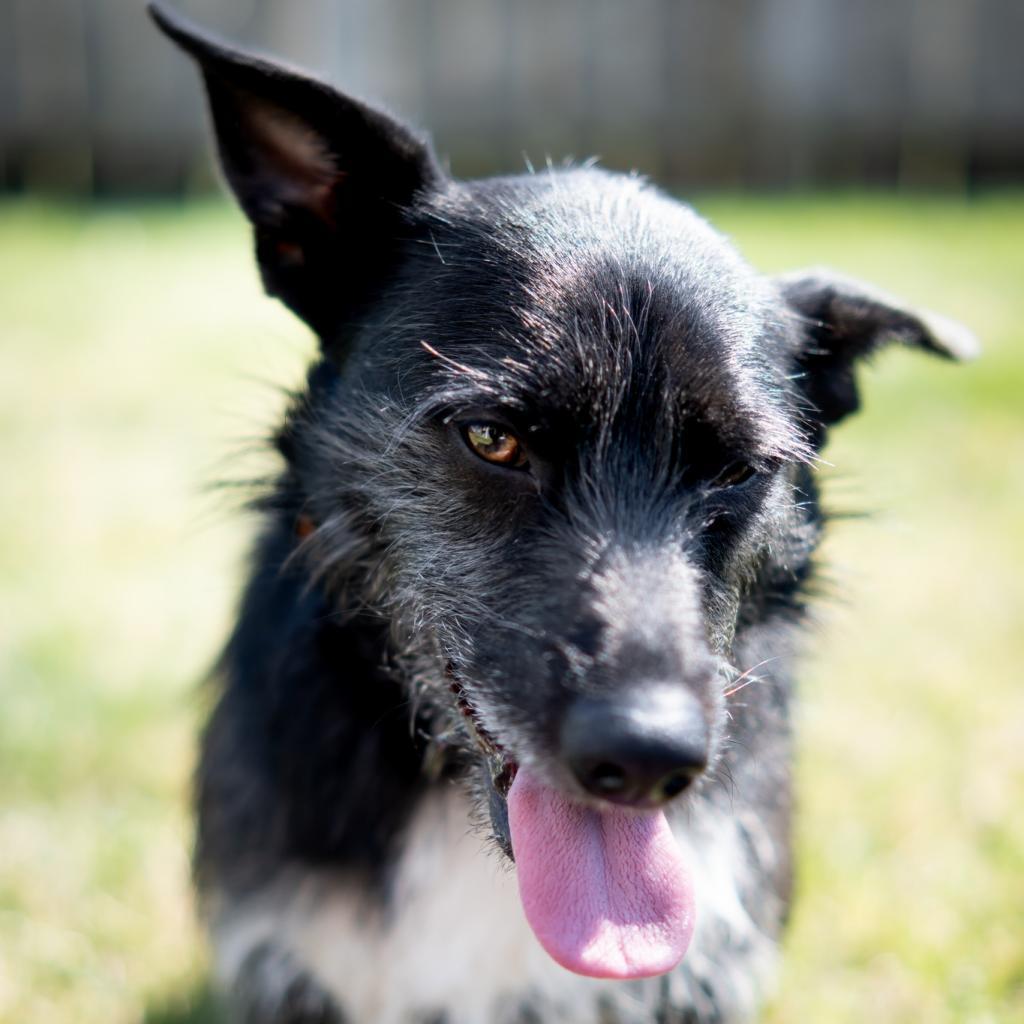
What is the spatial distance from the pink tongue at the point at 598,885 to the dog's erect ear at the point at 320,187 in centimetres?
116

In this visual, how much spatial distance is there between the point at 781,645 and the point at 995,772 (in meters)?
1.86

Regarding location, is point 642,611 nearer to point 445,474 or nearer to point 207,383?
point 445,474

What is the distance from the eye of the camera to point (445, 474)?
2.34m

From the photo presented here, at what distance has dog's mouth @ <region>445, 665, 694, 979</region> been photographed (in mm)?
2098

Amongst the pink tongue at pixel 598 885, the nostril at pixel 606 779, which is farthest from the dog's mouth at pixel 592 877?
the nostril at pixel 606 779

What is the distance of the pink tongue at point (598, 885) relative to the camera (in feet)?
6.88

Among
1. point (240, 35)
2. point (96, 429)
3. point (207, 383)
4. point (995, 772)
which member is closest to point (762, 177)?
point (240, 35)

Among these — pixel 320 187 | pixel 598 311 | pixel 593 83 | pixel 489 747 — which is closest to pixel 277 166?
pixel 320 187

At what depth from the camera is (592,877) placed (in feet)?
7.11

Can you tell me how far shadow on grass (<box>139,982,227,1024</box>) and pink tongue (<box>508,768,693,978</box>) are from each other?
135cm

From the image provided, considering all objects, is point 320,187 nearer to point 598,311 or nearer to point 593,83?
point 598,311

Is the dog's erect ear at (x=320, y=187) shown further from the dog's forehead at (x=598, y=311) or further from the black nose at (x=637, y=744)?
the black nose at (x=637, y=744)

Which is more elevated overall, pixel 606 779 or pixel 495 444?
pixel 495 444

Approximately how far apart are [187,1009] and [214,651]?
1.66 meters
